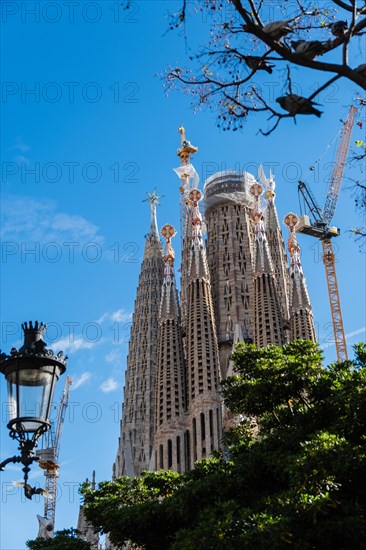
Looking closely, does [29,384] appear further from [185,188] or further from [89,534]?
[185,188]

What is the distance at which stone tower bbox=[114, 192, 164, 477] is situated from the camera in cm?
6169

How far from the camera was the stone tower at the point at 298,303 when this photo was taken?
55188 mm

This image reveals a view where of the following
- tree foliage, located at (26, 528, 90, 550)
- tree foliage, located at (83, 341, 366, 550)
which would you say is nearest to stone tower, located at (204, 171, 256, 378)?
tree foliage, located at (26, 528, 90, 550)

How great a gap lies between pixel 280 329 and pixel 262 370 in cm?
3574

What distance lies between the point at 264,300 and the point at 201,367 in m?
6.72

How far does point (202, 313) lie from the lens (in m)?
53.2

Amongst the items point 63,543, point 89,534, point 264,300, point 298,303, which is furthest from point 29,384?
point 89,534

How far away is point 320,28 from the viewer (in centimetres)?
762

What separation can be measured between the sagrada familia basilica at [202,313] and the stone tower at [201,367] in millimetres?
71

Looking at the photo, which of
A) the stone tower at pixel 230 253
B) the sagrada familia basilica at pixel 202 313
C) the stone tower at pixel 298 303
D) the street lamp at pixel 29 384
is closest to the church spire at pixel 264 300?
the sagrada familia basilica at pixel 202 313

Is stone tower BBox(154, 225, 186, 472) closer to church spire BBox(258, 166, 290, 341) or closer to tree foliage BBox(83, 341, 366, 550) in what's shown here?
church spire BBox(258, 166, 290, 341)

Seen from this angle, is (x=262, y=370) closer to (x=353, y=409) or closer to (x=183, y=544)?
(x=353, y=409)

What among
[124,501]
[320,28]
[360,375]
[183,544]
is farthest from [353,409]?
[320,28]

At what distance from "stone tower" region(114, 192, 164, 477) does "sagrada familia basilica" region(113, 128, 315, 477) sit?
0.29 feet
